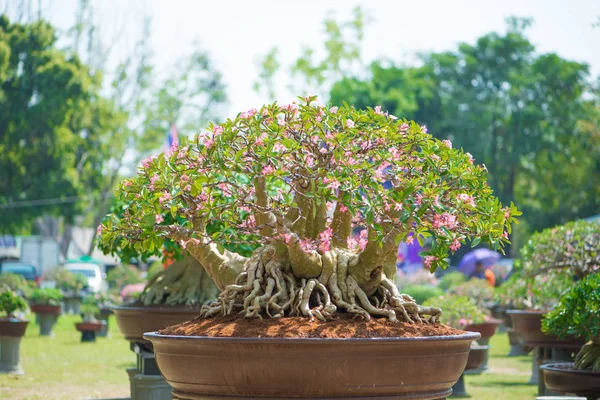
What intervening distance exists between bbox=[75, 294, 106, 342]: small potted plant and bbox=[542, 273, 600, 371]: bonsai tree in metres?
14.4

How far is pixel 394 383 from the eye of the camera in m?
4.54

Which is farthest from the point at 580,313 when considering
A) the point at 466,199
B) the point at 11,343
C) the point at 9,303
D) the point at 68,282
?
the point at 68,282

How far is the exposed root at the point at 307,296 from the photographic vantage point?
515 cm

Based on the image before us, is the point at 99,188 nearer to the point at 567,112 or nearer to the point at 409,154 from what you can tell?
the point at 567,112

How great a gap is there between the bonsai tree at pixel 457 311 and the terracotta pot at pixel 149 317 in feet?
15.8

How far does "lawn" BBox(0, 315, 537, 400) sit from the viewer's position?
1172 centimetres

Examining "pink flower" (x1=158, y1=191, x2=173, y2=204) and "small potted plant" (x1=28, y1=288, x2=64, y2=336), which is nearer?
"pink flower" (x1=158, y1=191, x2=173, y2=204)

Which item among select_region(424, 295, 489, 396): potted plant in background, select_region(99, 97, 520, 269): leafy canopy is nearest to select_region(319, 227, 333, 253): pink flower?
select_region(99, 97, 520, 269): leafy canopy

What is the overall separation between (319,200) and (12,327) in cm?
1053

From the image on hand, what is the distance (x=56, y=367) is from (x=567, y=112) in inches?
1490

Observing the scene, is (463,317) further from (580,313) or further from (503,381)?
(580,313)

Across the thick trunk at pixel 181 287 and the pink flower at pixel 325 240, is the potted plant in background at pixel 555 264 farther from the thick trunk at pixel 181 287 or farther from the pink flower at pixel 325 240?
the pink flower at pixel 325 240

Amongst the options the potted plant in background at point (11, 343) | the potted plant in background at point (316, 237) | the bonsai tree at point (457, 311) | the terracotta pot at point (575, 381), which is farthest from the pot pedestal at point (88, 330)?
the potted plant in background at point (316, 237)

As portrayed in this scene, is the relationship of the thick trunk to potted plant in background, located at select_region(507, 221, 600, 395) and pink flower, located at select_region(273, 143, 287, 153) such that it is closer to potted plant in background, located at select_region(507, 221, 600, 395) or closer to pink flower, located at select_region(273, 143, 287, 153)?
potted plant in background, located at select_region(507, 221, 600, 395)
